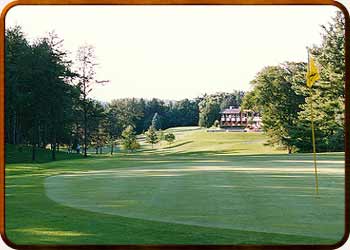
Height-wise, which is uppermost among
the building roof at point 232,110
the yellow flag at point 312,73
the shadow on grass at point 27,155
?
the yellow flag at point 312,73

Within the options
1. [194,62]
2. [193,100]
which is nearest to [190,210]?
[193,100]

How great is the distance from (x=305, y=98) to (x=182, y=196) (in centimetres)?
156

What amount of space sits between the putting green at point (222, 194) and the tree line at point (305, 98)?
353 millimetres

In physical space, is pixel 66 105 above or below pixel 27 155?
above

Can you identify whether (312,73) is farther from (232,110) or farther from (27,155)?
(27,155)

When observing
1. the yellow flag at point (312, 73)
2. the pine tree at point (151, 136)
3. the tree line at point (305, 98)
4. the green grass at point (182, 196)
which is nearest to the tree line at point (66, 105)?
the pine tree at point (151, 136)

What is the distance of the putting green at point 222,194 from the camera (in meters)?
4.54

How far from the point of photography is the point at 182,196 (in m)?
5.38

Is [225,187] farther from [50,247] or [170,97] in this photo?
[50,247]

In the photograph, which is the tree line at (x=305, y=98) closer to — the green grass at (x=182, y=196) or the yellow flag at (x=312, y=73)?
the yellow flag at (x=312, y=73)

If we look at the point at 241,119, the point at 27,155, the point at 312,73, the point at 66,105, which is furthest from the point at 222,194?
the point at 27,155

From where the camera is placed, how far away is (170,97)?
16.8 feet

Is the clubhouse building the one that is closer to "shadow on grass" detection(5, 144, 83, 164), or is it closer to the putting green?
the putting green

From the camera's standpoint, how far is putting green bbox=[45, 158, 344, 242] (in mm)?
4535
